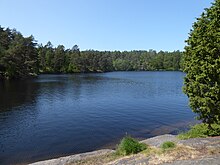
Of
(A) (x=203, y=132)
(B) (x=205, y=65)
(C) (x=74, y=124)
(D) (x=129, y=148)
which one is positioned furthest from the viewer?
(C) (x=74, y=124)

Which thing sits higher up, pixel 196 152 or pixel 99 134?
pixel 196 152

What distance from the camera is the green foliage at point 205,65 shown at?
12.2 m

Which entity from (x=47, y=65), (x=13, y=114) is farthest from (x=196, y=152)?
(x=47, y=65)

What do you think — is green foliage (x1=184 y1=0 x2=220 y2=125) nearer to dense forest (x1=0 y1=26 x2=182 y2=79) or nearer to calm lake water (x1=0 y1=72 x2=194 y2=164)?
calm lake water (x1=0 y1=72 x2=194 y2=164)

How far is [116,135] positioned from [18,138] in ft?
28.9

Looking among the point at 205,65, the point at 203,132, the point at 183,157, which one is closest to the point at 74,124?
the point at 203,132

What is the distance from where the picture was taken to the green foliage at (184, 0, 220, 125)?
12.2m

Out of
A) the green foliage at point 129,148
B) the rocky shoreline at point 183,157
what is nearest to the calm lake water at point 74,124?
the green foliage at point 129,148

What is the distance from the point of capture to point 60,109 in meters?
35.4

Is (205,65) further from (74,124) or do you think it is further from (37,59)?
(37,59)

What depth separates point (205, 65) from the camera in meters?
12.2

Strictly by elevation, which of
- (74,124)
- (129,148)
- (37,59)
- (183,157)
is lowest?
(74,124)

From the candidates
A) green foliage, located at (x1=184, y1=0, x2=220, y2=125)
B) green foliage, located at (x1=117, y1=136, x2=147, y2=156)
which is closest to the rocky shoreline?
green foliage, located at (x1=117, y1=136, x2=147, y2=156)

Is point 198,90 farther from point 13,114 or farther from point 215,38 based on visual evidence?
point 13,114
